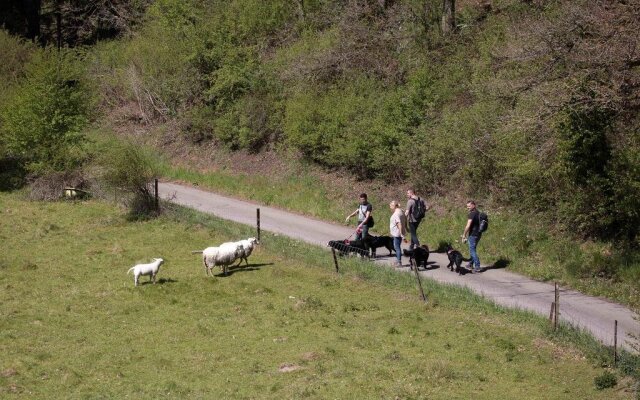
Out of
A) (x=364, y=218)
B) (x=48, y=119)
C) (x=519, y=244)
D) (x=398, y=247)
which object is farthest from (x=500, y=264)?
(x=48, y=119)

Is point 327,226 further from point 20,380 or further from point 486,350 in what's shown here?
point 20,380

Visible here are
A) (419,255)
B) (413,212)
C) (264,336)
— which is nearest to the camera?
(264,336)

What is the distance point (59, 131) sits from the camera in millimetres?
40281

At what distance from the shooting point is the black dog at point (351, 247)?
26328mm

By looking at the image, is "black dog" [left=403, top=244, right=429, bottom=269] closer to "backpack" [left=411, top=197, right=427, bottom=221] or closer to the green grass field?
the green grass field

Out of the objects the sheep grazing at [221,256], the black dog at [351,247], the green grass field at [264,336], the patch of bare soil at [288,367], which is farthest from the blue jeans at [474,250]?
the patch of bare soil at [288,367]

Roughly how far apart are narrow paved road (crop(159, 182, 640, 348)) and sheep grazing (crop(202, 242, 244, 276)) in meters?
4.29

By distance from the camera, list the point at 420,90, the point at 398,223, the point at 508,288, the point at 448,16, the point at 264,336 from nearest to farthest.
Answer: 1. the point at 264,336
2. the point at 508,288
3. the point at 398,223
4. the point at 420,90
5. the point at 448,16

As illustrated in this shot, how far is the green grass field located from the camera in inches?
684

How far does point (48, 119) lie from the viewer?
40188 millimetres

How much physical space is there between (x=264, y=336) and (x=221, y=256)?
17.4 feet

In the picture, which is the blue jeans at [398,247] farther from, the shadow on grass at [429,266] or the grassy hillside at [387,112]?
the grassy hillside at [387,112]

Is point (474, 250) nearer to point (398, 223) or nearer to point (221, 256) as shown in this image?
point (398, 223)

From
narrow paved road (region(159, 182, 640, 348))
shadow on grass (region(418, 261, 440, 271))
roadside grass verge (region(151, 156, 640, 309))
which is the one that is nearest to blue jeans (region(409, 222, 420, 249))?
shadow on grass (region(418, 261, 440, 271))
